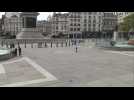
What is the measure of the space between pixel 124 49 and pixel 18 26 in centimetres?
10177

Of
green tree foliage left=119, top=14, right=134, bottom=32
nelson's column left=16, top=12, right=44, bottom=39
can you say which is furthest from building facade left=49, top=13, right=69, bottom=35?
nelson's column left=16, top=12, right=44, bottom=39

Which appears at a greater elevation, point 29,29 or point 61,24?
point 61,24

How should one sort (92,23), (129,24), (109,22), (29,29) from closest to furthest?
1. (29,29)
2. (129,24)
3. (92,23)
4. (109,22)

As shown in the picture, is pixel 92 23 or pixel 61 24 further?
pixel 61 24

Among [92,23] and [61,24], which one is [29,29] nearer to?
[61,24]

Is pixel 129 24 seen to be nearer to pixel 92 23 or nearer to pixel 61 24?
pixel 92 23

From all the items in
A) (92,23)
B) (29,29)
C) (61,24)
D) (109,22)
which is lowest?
(29,29)

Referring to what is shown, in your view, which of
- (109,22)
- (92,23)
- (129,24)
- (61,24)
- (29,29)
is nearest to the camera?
(29,29)

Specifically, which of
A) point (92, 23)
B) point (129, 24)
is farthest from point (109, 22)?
point (129, 24)

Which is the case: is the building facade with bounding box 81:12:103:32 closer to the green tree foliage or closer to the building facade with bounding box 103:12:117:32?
the building facade with bounding box 103:12:117:32
